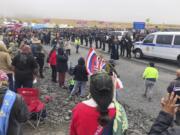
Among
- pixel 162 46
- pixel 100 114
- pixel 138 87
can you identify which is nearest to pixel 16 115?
pixel 100 114

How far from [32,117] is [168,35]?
15.1m

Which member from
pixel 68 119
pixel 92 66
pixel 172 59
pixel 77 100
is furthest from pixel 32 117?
pixel 172 59

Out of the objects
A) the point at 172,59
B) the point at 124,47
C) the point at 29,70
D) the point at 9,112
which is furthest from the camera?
the point at 124,47

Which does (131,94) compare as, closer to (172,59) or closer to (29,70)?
(29,70)

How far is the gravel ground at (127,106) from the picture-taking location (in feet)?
27.3

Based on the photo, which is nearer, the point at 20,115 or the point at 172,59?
the point at 20,115

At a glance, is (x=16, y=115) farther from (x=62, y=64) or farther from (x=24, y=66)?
(x=62, y=64)

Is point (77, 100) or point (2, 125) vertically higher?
point (2, 125)

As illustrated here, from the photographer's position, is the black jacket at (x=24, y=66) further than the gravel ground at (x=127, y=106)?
Yes

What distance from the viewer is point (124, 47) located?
26141 mm

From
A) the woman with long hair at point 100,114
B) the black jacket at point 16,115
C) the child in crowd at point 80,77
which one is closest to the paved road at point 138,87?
the child in crowd at point 80,77

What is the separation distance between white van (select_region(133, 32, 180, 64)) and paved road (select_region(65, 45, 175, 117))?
159 centimetres

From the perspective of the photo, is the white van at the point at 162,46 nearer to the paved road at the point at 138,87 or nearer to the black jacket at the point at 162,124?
the paved road at the point at 138,87

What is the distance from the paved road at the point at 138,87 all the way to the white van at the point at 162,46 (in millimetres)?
1592
